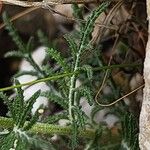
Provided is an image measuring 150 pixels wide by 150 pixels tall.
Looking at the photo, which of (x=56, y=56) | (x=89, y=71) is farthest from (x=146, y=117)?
(x=56, y=56)

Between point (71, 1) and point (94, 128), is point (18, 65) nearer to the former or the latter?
point (94, 128)

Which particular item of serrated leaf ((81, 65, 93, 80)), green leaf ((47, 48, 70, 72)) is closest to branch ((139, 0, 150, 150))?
serrated leaf ((81, 65, 93, 80))

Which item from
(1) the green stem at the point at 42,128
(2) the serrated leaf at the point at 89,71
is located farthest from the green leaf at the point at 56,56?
(1) the green stem at the point at 42,128

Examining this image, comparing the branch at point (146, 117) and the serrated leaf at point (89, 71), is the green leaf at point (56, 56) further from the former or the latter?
the branch at point (146, 117)

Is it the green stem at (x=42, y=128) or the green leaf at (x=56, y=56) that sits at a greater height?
the green leaf at (x=56, y=56)

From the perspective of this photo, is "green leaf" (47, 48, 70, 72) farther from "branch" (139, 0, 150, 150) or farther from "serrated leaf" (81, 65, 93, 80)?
"branch" (139, 0, 150, 150)

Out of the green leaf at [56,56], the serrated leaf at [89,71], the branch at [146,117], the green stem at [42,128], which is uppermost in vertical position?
the green leaf at [56,56]

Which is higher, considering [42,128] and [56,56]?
[56,56]

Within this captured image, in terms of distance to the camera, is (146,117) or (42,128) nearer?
(146,117)

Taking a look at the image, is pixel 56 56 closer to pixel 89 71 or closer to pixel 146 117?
pixel 89 71

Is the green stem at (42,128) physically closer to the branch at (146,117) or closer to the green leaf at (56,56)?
the green leaf at (56,56)

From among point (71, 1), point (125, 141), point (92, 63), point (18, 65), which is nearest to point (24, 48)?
point (92, 63)
